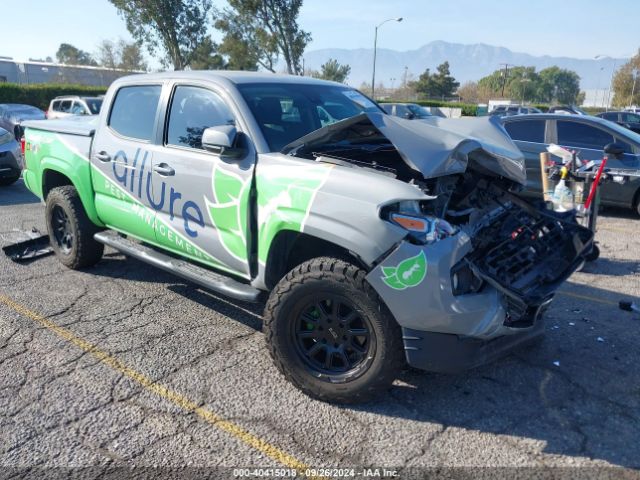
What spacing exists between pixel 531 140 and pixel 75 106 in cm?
1559

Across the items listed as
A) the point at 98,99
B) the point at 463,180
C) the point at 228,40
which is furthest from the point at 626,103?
the point at 463,180

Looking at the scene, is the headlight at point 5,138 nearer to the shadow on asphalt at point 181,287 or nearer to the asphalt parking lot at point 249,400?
the shadow on asphalt at point 181,287

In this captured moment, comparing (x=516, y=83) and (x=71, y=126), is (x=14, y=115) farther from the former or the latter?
(x=516, y=83)

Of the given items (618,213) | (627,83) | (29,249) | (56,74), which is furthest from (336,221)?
(627,83)

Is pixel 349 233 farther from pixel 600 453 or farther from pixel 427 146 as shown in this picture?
pixel 600 453

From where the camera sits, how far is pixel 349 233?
3008mm

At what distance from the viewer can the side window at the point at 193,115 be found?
400cm

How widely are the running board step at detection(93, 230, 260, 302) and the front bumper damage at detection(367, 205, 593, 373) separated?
113 cm

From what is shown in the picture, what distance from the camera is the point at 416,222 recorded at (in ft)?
9.52

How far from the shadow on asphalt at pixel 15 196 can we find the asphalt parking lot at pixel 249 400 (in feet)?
17.5

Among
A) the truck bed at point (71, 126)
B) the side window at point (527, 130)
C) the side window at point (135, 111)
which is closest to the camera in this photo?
the side window at point (135, 111)

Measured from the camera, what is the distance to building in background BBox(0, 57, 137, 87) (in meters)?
57.1

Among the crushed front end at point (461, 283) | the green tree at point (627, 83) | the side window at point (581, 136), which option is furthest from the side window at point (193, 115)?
the green tree at point (627, 83)

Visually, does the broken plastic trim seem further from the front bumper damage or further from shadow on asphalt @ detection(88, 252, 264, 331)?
the front bumper damage
